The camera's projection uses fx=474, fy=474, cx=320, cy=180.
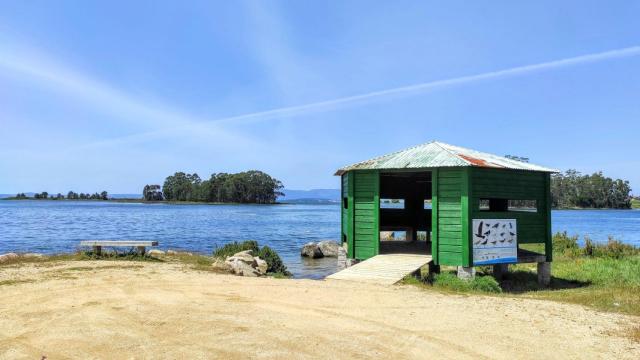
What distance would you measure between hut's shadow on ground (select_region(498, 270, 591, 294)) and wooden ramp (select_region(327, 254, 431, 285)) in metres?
3.93

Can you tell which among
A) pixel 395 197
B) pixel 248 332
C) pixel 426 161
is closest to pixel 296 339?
pixel 248 332

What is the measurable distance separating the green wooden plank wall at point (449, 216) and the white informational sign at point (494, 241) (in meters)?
0.56

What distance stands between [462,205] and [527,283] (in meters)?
5.95

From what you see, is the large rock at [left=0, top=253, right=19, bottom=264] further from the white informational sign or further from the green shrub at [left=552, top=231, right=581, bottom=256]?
the green shrub at [left=552, top=231, right=581, bottom=256]

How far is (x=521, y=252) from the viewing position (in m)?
19.0

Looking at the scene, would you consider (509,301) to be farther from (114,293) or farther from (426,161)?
(114,293)

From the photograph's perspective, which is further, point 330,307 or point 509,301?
point 509,301

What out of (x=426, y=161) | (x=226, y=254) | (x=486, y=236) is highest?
(x=426, y=161)

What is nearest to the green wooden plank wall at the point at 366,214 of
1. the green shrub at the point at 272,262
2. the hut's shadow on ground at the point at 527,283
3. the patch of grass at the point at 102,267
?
the hut's shadow on ground at the point at 527,283

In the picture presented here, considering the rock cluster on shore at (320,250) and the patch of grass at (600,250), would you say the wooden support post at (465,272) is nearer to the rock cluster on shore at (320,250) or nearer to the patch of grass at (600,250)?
the patch of grass at (600,250)

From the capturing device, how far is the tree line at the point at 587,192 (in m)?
171

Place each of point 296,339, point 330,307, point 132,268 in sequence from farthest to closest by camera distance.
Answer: point 132,268
point 330,307
point 296,339

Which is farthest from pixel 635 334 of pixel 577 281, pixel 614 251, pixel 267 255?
pixel 614 251

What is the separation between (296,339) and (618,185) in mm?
194220
